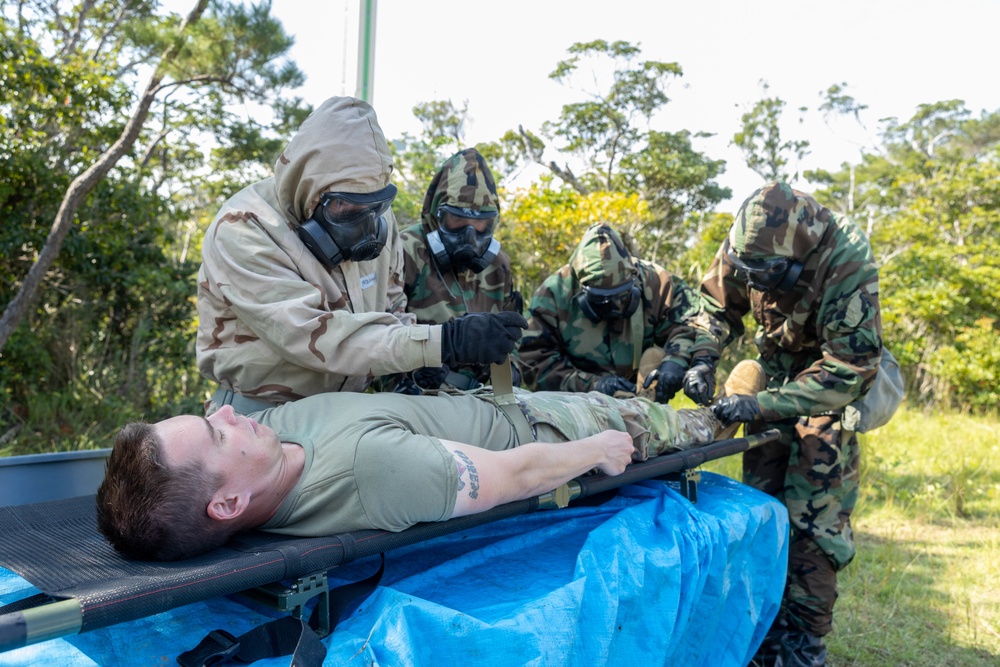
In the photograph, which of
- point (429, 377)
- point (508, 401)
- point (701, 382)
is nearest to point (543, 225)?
point (701, 382)

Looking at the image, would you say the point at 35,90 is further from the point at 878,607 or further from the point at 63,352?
the point at 878,607

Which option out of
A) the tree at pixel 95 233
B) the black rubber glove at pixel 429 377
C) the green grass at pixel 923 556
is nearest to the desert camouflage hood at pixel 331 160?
the black rubber glove at pixel 429 377

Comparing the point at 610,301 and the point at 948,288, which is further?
the point at 948,288

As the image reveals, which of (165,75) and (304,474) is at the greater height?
(165,75)

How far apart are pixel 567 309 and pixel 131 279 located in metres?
4.60

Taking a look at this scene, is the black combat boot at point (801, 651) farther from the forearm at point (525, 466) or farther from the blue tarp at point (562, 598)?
the forearm at point (525, 466)

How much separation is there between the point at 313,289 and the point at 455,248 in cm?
125

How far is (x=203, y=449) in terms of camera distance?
1805 millimetres

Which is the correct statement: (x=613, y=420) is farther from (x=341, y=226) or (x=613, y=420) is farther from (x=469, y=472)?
(x=341, y=226)

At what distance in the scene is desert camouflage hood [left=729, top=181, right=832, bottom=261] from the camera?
10.5 ft

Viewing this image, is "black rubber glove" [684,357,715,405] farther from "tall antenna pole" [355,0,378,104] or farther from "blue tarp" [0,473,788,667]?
"tall antenna pole" [355,0,378,104]

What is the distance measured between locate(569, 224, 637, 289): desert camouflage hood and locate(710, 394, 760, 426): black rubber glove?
2.54 feet

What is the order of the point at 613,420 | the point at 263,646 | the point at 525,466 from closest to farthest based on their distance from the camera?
the point at 263,646, the point at 525,466, the point at 613,420

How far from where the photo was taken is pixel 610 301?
365 centimetres
